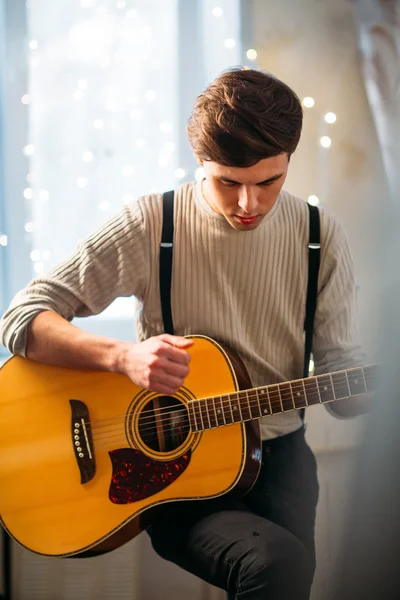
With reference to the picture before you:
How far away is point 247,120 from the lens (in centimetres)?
103

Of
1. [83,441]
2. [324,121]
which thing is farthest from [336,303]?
[83,441]

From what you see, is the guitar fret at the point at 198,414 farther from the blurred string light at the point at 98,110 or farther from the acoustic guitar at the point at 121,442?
the blurred string light at the point at 98,110

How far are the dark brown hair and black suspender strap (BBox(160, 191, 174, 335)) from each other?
162mm

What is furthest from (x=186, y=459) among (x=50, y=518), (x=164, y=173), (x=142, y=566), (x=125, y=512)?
(x=164, y=173)

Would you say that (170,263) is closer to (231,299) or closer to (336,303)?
(231,299)

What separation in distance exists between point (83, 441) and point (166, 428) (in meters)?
0.15

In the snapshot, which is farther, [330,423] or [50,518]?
[330,423]

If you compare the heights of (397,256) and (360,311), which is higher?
(397,256)

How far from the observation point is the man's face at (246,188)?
1063mm

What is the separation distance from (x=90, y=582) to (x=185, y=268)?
0.87 metres

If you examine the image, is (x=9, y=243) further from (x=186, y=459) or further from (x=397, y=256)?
(x=397, y=256)

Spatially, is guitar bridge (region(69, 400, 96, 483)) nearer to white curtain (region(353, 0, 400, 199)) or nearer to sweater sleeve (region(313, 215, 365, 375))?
sweater sleeve (region(313, 215, 365, 375))

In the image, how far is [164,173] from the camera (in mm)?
1614

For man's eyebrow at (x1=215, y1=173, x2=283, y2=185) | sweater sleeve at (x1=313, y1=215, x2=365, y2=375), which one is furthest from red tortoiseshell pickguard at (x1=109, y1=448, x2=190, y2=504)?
man's eyebrow at (x1=215, y1=173, x2=283, y2=185)
